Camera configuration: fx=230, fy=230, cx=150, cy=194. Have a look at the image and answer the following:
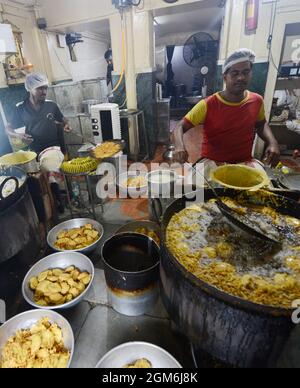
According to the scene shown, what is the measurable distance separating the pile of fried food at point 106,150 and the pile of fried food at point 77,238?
953 millimetres

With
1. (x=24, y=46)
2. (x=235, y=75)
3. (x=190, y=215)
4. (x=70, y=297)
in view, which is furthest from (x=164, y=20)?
(x=70, y=297)

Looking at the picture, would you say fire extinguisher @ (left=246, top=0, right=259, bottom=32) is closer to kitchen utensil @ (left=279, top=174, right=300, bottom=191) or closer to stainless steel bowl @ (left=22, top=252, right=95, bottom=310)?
kitchen utensil @ (left=279, top=174, right=300, bottom=191)

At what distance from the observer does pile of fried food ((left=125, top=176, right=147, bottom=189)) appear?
A: 11.8 feet

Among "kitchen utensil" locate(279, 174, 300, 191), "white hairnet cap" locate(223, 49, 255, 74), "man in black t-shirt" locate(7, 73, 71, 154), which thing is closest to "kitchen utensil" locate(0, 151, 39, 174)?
"man in black t-shirt" locate(7, 73, 71, 154)

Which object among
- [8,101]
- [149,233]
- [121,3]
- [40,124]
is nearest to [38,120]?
[40,124]

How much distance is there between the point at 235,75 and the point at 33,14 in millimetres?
5611

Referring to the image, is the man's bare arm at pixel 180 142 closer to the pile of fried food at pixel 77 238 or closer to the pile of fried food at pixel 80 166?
the pile of fried food at pixel 80 166

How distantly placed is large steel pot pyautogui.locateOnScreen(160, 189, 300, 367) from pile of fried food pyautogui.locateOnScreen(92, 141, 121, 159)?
199cm

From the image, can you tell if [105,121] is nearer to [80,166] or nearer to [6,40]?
[6,40]

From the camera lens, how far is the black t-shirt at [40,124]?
3547mm

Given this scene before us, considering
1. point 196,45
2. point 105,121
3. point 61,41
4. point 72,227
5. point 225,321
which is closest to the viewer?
point 225,321

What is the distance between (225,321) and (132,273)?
847mm

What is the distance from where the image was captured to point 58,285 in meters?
2.14
